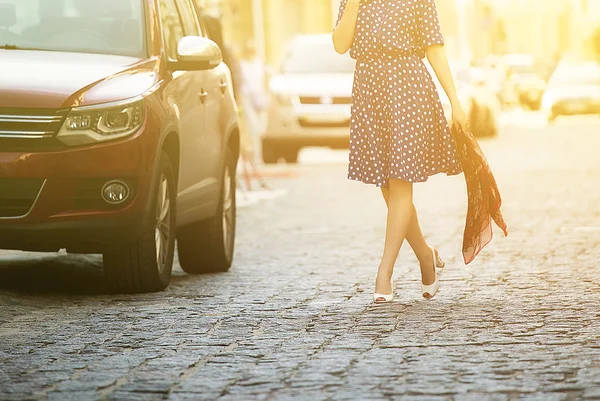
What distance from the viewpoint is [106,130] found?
8.08 m

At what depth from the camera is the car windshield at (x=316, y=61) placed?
23422 mm

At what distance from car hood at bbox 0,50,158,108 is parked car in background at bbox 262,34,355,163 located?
1417 cm

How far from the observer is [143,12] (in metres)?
8.88

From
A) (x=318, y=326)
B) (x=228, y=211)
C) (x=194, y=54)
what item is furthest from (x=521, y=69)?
(x=318, y=326)

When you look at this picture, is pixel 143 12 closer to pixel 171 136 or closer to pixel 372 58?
pixel 171 136

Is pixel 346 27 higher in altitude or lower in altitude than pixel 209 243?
higher

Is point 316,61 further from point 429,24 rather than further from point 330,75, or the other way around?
point 429,24

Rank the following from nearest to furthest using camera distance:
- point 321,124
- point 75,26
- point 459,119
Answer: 1. point 459,119
2. point 75,26
3. point 321,124

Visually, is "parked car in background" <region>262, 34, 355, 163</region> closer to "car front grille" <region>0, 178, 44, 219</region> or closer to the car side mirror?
the car side mirror

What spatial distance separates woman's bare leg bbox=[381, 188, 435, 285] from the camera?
26.8 feet

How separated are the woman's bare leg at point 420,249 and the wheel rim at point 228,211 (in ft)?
6.34

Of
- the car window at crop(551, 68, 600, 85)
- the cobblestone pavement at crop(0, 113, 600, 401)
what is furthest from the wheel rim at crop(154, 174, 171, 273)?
the car window at crop(551, 68, 600, 85)

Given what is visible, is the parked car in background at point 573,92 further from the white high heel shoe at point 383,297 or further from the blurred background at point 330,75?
the white high heel shoe at point 383,297

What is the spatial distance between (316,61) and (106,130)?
51.7ft
